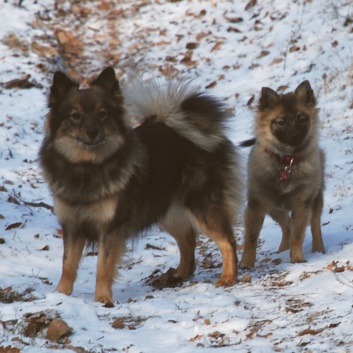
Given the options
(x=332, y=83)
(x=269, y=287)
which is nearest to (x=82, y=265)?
(x=269, y=287)

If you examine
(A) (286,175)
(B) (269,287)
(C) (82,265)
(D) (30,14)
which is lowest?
(C) (82,265)

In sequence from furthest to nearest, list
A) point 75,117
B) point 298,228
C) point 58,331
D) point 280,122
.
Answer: point 280,122 < point 298,228 < point 75,117 < point 58,331

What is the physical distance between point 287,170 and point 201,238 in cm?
208

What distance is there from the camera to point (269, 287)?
5.63m

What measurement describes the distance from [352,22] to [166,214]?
8517mm

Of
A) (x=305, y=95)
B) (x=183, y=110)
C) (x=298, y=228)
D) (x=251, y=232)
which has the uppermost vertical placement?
(x=305, y=95)

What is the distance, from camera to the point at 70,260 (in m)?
5.86

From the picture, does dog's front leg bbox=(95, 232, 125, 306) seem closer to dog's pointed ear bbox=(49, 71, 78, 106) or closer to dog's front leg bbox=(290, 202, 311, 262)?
dog's pointed ear bbox=(49, 71, 78, 106)

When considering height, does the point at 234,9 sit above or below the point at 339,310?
above

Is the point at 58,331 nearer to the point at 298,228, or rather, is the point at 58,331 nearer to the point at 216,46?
the point at 298,228

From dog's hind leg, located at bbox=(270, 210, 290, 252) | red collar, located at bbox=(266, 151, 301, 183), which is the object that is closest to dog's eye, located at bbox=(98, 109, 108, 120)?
red collar, located at bbox=(266, 151, 301, 183)

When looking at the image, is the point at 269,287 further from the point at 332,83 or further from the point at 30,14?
the point at 30,14

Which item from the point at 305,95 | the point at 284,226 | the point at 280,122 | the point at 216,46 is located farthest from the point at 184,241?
the point at 216,46

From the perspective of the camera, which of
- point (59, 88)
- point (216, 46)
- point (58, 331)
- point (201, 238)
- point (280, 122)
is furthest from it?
point (216, 46)
